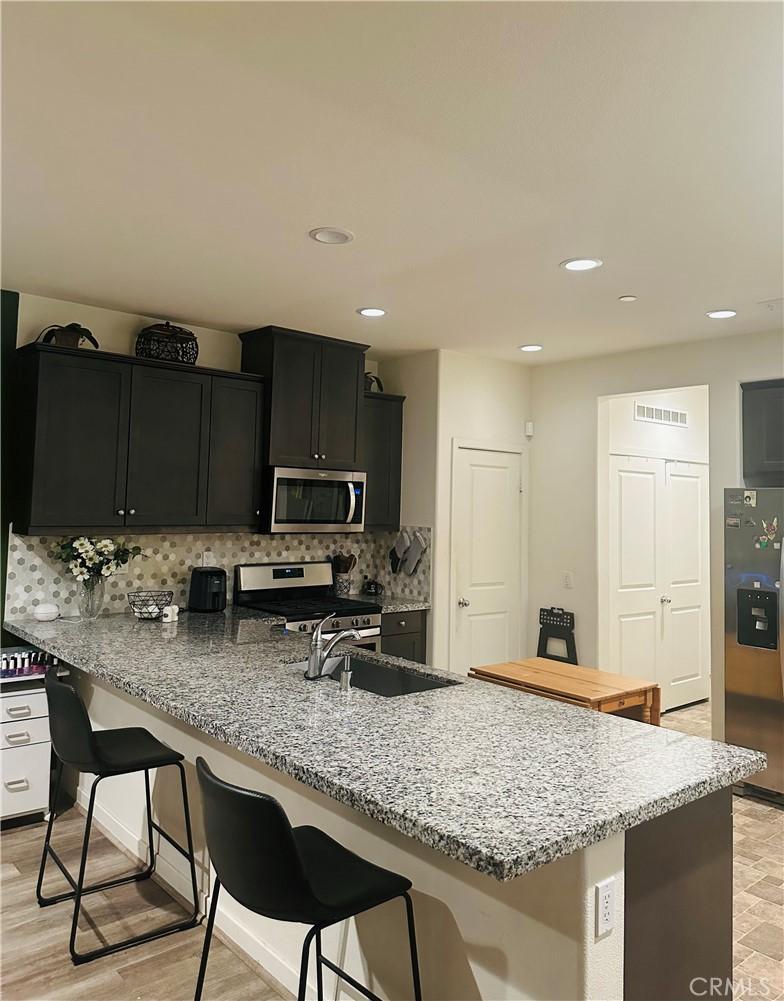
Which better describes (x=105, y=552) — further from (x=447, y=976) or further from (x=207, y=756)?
(x=447, y=976)

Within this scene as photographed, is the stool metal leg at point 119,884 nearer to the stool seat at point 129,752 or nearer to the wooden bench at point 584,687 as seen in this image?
the stool seat at point 129,752

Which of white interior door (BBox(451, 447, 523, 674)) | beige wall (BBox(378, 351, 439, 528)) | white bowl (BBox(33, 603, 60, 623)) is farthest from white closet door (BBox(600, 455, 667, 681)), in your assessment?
white bowl (BBox(33, 603, 60, 623))

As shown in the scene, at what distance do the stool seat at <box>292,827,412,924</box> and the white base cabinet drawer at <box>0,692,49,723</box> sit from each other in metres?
2.20

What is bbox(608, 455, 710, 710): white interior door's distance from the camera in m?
5.44

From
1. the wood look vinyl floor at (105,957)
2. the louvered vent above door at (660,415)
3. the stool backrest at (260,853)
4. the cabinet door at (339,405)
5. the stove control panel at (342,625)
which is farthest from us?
the louvered vent above door at (660,415)

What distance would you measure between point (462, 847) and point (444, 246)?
239 centimetres

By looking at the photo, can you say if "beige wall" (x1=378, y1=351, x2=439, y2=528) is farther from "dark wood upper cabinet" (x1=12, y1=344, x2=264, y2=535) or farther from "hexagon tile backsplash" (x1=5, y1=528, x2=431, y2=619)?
"dark wood upper cabinet" (x1=12, y1=344, x2=264, y2=535)

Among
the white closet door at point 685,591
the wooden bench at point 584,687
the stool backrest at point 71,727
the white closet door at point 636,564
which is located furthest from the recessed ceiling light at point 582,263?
the white closet door at point 685,591

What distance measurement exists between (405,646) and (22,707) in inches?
91.1

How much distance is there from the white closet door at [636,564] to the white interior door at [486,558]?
707 millimetres

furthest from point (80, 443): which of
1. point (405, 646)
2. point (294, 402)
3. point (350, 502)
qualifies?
point (405, 646)

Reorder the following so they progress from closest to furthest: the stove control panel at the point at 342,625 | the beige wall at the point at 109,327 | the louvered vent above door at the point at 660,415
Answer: the beige wall at the point at 109,327
the stove control panel at the point at 342,625
the louvered vent above door at the point at 660,415

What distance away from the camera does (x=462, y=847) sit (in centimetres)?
138

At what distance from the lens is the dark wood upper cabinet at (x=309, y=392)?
4.49 meters
